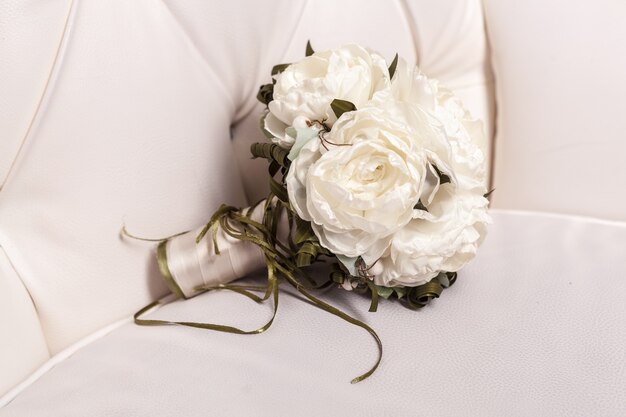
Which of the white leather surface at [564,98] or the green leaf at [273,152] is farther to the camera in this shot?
the white leather surface at [564,98]

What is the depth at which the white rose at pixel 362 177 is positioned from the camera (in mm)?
538

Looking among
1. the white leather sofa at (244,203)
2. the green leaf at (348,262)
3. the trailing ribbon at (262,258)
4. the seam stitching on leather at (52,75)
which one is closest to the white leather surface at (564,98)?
the white leather sofa at (244,203)

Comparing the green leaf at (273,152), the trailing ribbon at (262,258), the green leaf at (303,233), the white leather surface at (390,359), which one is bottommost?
the white leather surface at (390,359)

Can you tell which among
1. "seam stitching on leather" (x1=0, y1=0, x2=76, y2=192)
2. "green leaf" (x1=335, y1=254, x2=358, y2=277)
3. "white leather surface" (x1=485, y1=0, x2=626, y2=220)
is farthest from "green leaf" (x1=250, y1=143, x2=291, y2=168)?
"white leather surface" (x1=485, y1=0, x2=626, y2=220)

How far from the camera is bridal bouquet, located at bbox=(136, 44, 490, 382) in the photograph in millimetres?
544

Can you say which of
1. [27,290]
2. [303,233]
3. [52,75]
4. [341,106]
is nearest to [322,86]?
[341,106]

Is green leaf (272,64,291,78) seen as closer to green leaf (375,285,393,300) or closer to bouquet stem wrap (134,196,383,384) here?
bouquet stem wrap (134,196,383,384)

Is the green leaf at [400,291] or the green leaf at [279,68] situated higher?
the green leaf at [279,68]

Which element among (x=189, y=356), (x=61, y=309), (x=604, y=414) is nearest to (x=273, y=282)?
(x=189, y=356)

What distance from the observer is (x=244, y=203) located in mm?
770

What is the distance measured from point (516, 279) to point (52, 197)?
0.49 meters

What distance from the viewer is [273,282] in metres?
0.64

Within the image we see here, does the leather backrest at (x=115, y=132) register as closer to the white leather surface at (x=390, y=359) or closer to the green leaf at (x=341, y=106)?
the white leather surface at (x=390, y=359)

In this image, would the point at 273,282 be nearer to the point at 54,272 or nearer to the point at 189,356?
the point at 189,356
